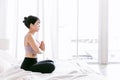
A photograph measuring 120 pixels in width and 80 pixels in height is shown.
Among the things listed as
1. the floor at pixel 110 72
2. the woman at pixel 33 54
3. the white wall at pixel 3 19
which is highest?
the white wall at pixel 3 19

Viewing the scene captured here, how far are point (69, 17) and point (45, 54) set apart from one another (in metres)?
0.89

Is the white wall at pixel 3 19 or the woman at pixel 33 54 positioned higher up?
the white wall at pixel 3 19

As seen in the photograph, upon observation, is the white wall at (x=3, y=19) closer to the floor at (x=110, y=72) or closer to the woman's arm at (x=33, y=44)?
the floor at (x=110, y=72)

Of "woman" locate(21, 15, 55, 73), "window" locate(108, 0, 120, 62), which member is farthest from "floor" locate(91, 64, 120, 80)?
"woman" locate(21, 15, 55, 73)

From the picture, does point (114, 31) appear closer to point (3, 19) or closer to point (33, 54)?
point (3, 19)

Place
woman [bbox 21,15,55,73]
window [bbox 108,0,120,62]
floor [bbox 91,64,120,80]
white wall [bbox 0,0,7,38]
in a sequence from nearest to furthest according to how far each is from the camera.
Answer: woman [bbox 21,15,55,73], floor [bbox 91,64,120,80], white wall [bbox 0,0,7,38], window [bbox 108,0,120,62]

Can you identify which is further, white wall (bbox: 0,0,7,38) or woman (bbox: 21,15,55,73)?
white wall (bbox: 0,0,7,38)

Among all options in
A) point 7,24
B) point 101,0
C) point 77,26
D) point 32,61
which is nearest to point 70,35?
point 77,26

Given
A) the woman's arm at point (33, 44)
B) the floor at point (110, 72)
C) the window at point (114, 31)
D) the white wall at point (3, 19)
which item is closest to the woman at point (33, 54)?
the woman's arm at point (33, 44)

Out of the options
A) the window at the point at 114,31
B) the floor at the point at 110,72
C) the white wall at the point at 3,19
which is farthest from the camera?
the window at the point at 114,31

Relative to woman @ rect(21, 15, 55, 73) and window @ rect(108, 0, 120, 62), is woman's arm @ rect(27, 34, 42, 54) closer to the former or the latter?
woman @ rect(21, 15, 55, 73)

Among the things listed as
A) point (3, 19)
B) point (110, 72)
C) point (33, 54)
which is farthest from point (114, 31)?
point (33, 54)

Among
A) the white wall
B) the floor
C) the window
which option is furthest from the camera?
the window

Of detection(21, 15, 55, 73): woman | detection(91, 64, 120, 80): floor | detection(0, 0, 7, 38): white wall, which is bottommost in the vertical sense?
detection(91, 64, 120, 80): floor
